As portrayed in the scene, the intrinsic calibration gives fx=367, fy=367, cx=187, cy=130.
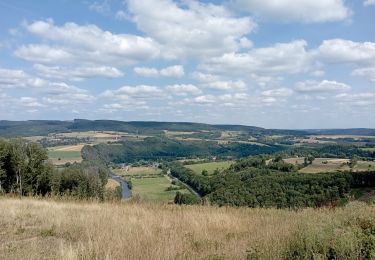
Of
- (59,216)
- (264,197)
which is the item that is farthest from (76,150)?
(59,216)

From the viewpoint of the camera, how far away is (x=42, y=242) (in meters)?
7.28

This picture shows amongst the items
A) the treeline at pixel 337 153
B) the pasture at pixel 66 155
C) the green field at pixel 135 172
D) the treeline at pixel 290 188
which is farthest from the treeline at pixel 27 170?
the treeline at pixel 337 153

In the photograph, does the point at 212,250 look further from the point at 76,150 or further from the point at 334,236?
the point at 76,150

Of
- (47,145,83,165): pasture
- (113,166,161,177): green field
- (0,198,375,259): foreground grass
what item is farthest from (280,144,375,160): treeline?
(0,198,375,259): foreground grass

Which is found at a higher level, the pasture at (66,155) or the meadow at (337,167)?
the meadow at (337,167)

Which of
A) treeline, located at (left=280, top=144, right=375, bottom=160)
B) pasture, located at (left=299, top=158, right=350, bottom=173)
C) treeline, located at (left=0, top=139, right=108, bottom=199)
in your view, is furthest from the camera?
treeline, located at (left=280, top=144, right=375, bottom=160)

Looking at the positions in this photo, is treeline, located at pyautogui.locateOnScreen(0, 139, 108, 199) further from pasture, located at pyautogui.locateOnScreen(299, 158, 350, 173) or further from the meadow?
the meadow

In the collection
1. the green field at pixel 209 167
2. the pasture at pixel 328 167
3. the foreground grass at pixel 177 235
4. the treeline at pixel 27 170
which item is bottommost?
the green field at pixel 209 167

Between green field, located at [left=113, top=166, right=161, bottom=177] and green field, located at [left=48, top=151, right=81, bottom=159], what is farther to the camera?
green field, located at [left=48, top=151, right=81, bottom=159]

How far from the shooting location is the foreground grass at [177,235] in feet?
17.9

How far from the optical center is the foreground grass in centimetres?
547

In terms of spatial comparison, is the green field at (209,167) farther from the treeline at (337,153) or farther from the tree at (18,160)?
the tree at (18,160)

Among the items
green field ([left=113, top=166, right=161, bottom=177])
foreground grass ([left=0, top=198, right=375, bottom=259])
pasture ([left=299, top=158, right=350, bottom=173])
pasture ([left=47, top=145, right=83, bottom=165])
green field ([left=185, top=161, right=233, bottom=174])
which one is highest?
foreground grass ([left=0, top=198, right=375, bottom=259])

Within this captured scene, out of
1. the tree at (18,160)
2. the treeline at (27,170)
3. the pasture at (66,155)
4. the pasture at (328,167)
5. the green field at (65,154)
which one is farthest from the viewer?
the green field at (65,154)
